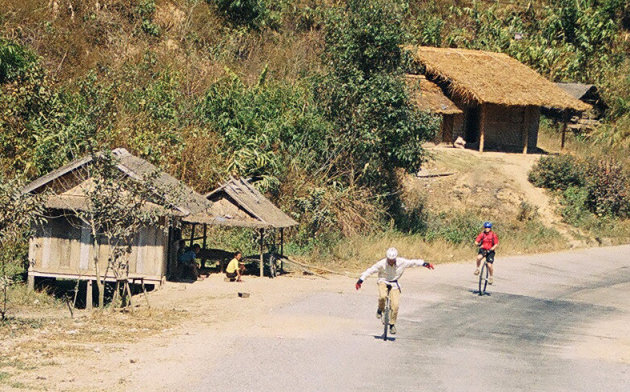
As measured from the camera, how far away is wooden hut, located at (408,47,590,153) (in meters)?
42.7

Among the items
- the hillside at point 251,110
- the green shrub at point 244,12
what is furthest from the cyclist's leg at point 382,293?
the green shrub at point 244,12

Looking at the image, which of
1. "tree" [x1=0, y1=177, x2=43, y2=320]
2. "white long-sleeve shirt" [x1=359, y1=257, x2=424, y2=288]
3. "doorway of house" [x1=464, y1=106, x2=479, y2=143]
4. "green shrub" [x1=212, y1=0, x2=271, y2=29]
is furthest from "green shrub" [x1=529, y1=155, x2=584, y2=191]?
"tree" [x1=0, y1=177, x2=43, y2=320]

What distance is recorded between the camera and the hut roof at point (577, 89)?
48.1 meters

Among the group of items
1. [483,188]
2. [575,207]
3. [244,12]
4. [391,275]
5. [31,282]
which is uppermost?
[244,12]

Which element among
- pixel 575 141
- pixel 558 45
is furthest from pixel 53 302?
pixel 558 45

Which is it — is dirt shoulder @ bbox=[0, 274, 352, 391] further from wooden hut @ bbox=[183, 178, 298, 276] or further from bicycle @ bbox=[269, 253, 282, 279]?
wooden hut @ bbox=[183, 178, 298, 276]

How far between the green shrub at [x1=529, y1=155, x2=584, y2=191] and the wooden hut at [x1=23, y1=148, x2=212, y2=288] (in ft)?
68.7

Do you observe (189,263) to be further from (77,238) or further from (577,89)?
(577,89)

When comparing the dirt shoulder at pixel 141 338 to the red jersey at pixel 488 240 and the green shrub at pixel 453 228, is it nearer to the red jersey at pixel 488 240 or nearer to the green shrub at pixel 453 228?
the red jersey at pixel 488 240

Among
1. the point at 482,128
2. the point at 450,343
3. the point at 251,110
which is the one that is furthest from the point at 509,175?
the point at 450,343

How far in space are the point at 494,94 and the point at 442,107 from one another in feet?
7.82

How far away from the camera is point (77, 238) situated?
2488cm

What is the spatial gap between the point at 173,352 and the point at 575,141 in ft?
123

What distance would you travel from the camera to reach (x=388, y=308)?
1795 centimetres
